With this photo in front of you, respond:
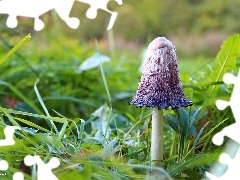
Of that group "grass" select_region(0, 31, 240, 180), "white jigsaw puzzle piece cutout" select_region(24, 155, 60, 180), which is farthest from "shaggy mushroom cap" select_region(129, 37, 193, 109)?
"white jigsaw puzzle piece cutout" select_region(24, 155, 60, 180)

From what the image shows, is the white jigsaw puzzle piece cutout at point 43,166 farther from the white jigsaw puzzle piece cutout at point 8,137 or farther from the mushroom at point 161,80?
the mushroom at point 161,80

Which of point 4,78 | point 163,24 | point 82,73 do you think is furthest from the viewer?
point 163,24

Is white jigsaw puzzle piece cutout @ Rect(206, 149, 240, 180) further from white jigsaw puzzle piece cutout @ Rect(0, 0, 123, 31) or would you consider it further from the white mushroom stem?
white jigsaw puzzle piece cutout @ Rect(0, 0, 123, 31)

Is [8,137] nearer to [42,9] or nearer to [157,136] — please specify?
[157,136]

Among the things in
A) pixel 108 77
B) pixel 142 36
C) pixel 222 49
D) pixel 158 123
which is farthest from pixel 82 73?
pixel 142 36

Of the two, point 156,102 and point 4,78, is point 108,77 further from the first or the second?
point 156,102

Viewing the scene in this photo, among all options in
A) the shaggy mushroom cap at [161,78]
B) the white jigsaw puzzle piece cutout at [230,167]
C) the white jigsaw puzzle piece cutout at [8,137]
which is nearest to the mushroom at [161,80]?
the shaggy mushroom cap at [161,78]

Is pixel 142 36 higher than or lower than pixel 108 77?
higher
